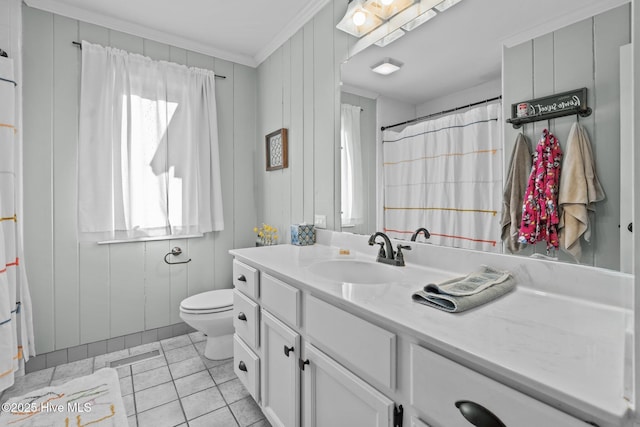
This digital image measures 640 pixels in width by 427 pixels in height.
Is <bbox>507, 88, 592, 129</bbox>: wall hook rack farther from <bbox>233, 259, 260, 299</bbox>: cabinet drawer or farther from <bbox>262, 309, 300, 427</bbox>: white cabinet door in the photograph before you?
<bbox>233, 259, 260, 299</bbox>: cabinet drawer

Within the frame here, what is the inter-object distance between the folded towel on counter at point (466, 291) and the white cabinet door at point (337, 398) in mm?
297

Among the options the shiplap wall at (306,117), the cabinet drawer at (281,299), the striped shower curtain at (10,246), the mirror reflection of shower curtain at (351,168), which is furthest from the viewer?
the shiplap wall at (306,117)

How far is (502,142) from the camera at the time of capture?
1.14 m

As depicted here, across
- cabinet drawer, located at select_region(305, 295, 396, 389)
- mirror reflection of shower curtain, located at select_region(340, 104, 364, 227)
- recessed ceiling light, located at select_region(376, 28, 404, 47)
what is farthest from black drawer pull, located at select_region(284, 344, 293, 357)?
recessed ceiling light, located at select_region(376, 28, 404, 47)

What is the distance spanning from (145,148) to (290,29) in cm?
145

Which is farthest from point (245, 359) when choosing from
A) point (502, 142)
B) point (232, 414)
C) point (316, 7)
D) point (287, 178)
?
point (316, 7)

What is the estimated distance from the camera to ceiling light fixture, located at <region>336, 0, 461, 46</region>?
1412 millimetres

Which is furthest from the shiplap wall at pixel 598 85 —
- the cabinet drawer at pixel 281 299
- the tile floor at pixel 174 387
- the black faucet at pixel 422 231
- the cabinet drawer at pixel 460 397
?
the tile floor at pixel 174 387

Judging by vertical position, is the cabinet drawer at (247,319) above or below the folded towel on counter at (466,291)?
below

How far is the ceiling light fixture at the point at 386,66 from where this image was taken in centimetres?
157

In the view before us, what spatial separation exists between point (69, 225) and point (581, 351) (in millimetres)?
2792

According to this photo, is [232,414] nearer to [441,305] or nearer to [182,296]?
[182,296]

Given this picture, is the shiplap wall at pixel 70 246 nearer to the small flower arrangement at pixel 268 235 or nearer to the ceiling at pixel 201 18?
the ceiling at pixel 201 18

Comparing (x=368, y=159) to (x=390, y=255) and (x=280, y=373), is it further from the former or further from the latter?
(x=280, y=373)
